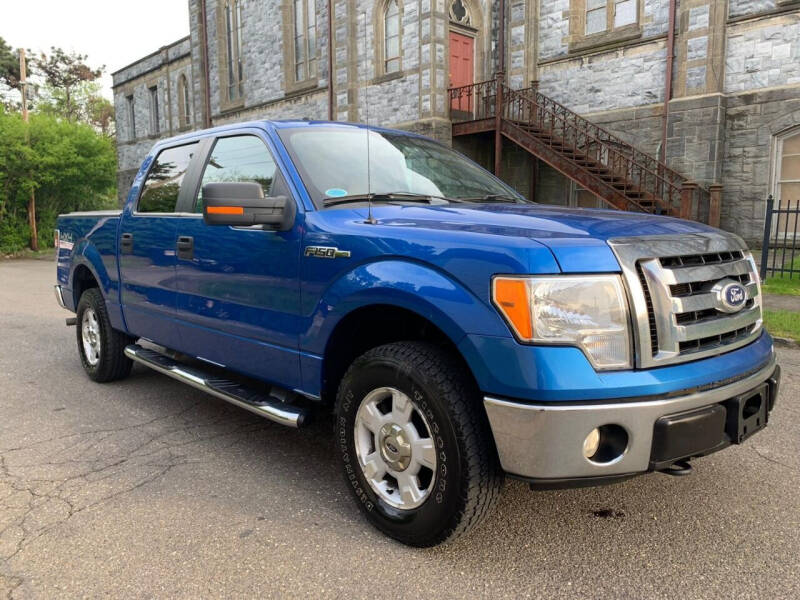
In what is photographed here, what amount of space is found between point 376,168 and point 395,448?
169 centimetres

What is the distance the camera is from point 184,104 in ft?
103

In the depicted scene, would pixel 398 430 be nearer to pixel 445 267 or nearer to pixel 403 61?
pixel 445 267

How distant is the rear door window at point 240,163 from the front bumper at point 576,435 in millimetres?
1962

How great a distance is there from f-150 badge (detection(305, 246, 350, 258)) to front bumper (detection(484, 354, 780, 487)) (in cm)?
102

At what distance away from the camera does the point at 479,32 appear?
18641 mm

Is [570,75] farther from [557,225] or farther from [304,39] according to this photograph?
[557,225]

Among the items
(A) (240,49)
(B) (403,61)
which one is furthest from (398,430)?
(A) (240,49)

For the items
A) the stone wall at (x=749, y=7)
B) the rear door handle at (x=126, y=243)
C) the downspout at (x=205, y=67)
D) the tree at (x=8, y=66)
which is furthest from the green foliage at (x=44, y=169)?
the tree at (x=8, y=66)

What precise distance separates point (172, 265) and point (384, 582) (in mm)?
2591

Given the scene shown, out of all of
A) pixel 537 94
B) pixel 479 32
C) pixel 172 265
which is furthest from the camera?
pixel 479 32

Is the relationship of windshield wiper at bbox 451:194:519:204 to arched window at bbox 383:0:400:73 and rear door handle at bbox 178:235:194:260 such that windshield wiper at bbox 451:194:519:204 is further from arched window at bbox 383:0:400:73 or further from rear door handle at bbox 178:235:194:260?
arched window at bbox 383:0:400:73

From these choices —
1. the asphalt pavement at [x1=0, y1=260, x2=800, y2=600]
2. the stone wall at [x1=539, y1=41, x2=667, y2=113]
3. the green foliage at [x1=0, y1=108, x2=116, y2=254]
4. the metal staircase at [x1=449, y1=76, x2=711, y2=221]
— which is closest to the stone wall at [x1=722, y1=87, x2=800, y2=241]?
the metal staircase at [x1=449, y1=76, x2=711, y2=221]

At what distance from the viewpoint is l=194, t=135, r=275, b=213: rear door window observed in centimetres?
376

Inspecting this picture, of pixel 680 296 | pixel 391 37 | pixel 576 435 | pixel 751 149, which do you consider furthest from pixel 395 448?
pixel 391 37
